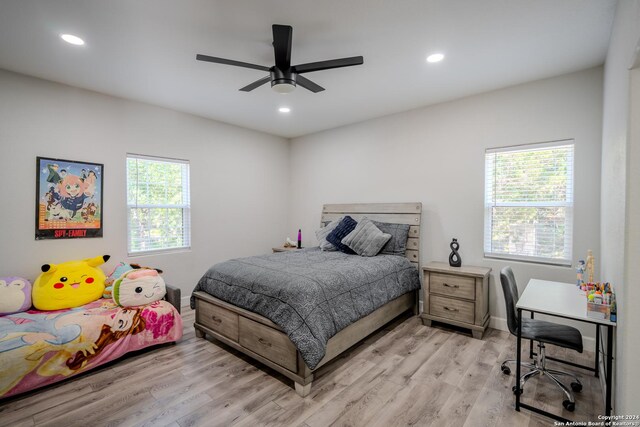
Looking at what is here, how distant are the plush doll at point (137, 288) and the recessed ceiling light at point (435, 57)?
133 inches

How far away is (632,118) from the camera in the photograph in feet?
4.51

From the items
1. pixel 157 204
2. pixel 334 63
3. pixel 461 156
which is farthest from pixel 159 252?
pixel 461 156

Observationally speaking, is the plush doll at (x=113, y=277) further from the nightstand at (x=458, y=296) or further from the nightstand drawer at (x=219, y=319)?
the nightstand at (x=458, y=296)

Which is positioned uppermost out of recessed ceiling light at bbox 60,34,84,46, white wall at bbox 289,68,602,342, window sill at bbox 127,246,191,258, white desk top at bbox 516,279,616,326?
recessed ceiling light at bbox 60,34,84,46

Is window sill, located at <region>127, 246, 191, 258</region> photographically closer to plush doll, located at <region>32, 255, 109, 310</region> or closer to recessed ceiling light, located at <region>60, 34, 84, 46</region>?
plush doll, located at <region>32, 255, 109, 310</region>

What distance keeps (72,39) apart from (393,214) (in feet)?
12.3

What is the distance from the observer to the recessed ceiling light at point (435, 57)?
2.60 m

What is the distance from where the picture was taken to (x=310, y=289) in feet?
7.69

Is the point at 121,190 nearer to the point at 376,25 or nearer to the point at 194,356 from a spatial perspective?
the point at 194,356

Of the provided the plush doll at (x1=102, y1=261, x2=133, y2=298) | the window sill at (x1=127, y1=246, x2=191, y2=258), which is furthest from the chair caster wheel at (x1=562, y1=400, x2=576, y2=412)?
the window sill at (x1=127, y1=246, x2=191, y2=258)

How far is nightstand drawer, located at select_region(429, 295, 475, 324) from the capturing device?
3.18 meters

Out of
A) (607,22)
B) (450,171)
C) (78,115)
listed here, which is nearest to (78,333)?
(78,115)

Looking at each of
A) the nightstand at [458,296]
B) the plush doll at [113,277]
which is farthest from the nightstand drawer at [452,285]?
the plush doll at [113,277]

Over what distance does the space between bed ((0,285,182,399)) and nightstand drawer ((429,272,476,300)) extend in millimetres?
2782
